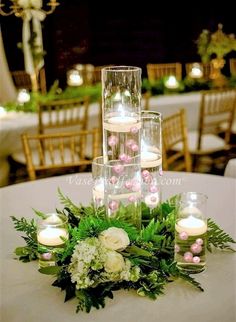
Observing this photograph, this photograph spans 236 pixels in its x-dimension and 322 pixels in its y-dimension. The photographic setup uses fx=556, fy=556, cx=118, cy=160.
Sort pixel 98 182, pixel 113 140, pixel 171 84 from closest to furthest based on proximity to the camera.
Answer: pixel 113 140, pixel 98 182, pixel 171 84

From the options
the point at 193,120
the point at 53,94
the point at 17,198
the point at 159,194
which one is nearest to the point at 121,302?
the point at 159,194

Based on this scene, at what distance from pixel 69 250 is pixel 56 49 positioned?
224 inches

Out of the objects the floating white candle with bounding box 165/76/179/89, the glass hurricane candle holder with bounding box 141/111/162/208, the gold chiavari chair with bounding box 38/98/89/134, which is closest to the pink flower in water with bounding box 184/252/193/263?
the glass hurricane candle holder with bounding box 141/111/162/208

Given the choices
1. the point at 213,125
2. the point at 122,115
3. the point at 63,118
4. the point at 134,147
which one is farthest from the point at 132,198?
the point at 213,125

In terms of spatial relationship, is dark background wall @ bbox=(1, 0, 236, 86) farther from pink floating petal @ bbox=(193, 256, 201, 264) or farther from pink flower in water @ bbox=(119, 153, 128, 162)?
pink floating petal @ bbox=(193, 256, 201, 264)

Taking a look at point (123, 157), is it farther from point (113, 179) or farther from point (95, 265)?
point (95, 265)

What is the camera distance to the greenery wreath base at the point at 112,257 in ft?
4.21

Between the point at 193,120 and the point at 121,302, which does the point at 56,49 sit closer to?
the point at 193,120

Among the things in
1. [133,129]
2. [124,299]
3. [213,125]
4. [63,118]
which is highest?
[133,129]

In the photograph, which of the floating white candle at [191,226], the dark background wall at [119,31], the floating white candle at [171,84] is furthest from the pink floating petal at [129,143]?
the dark background wall at [119,31]

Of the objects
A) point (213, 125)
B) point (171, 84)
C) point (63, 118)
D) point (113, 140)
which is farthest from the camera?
point (171, 84)

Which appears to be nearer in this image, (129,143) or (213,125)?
(129,143)

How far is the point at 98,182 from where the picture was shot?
5.31 ft

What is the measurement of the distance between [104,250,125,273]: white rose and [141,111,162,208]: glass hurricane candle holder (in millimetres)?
333
